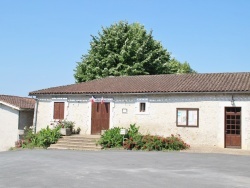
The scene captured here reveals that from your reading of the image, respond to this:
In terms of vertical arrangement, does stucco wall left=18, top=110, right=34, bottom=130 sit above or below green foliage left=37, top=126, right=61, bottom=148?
above

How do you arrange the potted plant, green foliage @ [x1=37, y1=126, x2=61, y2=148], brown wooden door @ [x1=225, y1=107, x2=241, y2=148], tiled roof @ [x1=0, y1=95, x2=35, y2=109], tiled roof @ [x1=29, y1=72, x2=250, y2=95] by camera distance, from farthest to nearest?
tiled roof @ [x1=0, y1=95, x2=35, y2=109]
the potted plant
green foliage @ [x1=37, y1=126, x2=61, y2=148]
tiled roof @ [x1=29, y1=72, x2=250, y2=95]
brown wooden door @ [x1=225, y1=107, x2=241, y2=148]

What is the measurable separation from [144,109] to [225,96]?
4802mm

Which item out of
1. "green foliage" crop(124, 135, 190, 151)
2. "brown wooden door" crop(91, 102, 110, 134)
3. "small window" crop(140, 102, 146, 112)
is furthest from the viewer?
"brown wooden door" crop(91, 102, 110, 134)

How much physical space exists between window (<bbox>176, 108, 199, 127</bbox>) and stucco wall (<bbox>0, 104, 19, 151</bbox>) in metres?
10.9

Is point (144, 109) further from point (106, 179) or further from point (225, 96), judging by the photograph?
point (106, 179)

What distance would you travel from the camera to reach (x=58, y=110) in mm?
22484

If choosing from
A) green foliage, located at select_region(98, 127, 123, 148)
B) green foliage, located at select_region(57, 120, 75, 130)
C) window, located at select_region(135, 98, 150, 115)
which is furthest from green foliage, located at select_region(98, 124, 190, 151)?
green foliage, located at select_region(57, 120, 75, 130)

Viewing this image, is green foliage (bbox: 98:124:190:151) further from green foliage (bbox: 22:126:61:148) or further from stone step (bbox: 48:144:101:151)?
green foliage (bbox: 22:126:61:148)

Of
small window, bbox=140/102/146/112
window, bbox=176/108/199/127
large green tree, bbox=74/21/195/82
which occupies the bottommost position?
window, bbox=176/108/199/127

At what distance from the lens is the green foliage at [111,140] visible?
18344 mm

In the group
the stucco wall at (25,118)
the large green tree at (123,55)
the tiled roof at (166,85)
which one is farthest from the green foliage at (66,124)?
the large green tree at (123,55)

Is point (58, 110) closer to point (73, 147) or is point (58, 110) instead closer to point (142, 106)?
point (73, 147)

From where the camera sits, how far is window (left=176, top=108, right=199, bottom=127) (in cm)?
1884

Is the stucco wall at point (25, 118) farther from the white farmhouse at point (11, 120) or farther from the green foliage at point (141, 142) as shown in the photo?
the green foliage at point (141, 142)
